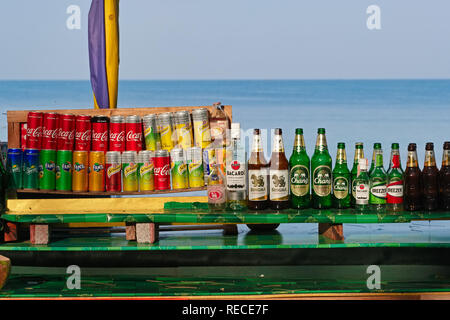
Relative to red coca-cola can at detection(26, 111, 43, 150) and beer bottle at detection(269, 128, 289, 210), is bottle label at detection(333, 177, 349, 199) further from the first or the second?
red coca-cola can at detection(26, 111, 43, 150)

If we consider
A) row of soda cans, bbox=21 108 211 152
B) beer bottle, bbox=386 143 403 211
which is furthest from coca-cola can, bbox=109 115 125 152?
beer bottle, bbox=386 143 403 211

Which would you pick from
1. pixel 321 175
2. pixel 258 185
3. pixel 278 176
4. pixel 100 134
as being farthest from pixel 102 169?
pixel 321 175

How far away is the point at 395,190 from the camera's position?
3.53 meters

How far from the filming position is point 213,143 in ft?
12.8

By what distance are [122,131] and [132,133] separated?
61mm

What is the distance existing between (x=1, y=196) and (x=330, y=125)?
71.3ft

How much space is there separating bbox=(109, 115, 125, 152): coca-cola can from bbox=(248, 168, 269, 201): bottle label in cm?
86

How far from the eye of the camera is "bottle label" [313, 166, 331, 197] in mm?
3549

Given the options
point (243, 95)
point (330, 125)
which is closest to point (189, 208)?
point (330, 125)

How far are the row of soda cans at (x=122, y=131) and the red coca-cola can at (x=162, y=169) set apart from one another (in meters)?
0.09

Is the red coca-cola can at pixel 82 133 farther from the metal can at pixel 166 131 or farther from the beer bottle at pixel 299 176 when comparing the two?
the beer bottle at pixel 299 176

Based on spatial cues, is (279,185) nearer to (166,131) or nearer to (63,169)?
(166,131)
